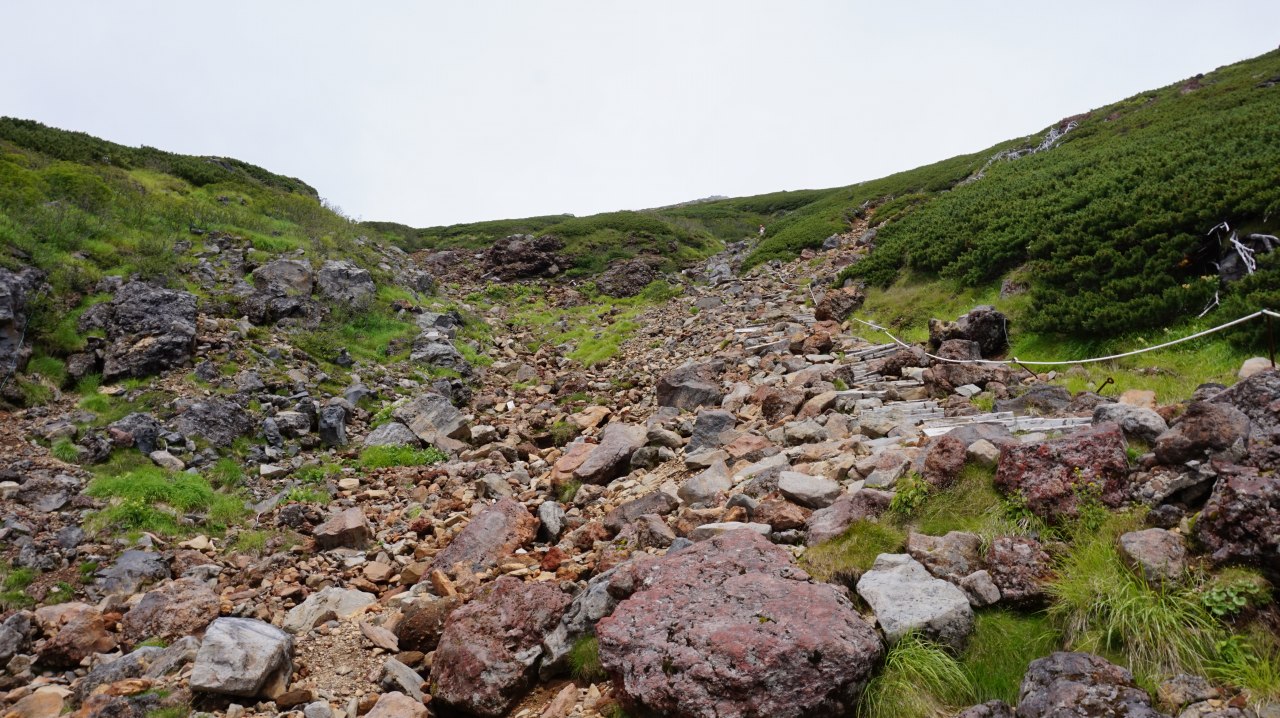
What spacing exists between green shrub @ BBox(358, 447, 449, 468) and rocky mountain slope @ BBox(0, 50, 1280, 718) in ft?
0.26

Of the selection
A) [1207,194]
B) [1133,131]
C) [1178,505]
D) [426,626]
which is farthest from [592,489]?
[1133,131]

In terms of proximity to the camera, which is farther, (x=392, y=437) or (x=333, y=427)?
(x=392, y=437)

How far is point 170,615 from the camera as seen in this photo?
272 inches

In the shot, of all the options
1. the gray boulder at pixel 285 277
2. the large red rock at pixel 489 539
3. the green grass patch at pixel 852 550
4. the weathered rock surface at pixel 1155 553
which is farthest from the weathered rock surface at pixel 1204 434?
the gray boulder at pixel 285 277

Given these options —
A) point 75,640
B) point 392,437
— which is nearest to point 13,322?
point 392,437

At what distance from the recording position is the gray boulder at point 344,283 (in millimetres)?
18938

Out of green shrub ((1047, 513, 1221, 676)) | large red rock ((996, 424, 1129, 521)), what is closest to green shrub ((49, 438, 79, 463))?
large red rock ((996, 424, 1129, 521))

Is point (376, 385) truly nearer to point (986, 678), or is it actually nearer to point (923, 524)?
point (923, 524)

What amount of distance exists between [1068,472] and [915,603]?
1.99 meters

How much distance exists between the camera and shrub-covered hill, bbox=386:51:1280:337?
1180 centimetres

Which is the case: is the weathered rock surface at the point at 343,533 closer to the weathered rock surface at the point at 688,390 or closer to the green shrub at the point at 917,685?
the weathered rock surface at the point at 688,390

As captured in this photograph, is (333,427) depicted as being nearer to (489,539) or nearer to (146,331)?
(146,331)

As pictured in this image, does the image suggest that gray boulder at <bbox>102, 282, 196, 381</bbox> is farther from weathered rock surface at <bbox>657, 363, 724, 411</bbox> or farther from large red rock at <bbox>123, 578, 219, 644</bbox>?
weathered rock surface at <bbox>657, 363, 724, 411</bbox>

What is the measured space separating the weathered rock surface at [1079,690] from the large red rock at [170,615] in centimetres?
794
